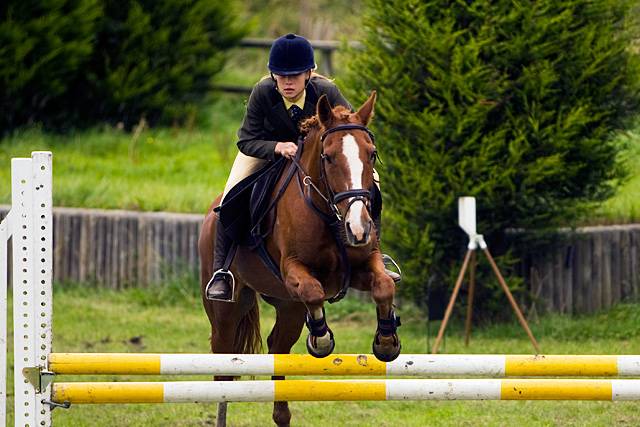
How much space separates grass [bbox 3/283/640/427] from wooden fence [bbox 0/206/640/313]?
0.54ft

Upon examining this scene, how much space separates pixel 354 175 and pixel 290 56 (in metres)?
0.95

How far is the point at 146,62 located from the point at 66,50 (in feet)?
→ 3.51

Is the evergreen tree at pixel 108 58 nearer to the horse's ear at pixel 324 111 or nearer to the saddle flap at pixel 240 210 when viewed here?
the saddle flap at pixel 240 210

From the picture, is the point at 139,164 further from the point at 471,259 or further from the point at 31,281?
the point at 31,281

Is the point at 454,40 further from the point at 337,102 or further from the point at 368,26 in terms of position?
the point at 337,102

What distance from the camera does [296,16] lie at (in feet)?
76.8

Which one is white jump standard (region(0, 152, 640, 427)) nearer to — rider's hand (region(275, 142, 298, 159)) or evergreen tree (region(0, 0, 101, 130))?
rider's hand (region(275, 142, 298, 159))

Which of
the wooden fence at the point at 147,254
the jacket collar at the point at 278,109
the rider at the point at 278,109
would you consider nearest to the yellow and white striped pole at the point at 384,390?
the rider at the point at 278,109

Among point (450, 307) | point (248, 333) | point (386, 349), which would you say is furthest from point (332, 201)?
point (450, 307)

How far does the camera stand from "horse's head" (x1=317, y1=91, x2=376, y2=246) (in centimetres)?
548

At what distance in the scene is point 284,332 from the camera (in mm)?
7242

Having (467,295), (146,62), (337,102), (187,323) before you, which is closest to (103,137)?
(146,62)

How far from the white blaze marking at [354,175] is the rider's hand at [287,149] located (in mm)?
636

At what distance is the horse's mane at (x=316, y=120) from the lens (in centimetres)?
588
